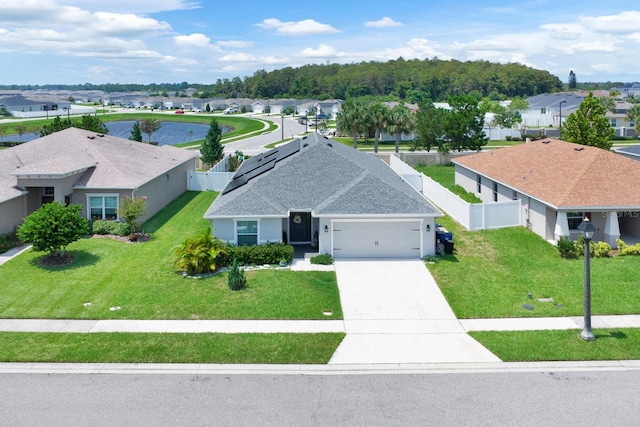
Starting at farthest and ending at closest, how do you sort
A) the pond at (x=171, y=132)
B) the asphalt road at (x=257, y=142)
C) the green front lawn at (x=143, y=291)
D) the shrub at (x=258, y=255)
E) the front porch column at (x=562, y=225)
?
the pond at (x=171, y=132)
the asphalt road at (x=257, y=142)
the front porch column at (x=562, y=225)
the shrub at (x=258, y=255)
the green front lawn at (x=143, y=291)

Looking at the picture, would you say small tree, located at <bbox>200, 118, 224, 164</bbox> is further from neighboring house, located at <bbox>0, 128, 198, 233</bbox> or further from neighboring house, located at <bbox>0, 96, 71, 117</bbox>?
neighboring house, located at <bbox>0, 96, 71, 117</bbox>

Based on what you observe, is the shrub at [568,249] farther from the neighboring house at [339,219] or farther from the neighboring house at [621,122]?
the neighboring house at [621,122]

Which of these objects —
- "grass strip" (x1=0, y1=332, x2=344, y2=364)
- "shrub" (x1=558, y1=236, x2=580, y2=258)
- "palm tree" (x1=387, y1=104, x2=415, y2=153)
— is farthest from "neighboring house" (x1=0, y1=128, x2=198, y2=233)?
"palm tree" (x1=387, y1=104, x2=415, y2=153)

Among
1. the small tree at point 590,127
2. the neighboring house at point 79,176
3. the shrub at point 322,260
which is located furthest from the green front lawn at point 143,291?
the small tree at point 590,127

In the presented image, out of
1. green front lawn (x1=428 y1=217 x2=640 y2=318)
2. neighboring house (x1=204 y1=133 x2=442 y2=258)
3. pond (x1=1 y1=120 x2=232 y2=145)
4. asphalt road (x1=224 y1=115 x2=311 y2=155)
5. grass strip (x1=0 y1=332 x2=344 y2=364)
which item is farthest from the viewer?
pond (x1=1 y1=120 x2=232 y2=145)

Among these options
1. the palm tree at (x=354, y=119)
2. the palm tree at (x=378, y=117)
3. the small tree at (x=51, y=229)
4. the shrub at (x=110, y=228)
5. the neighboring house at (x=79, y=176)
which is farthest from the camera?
the palm tree at (x=354, y=119)
